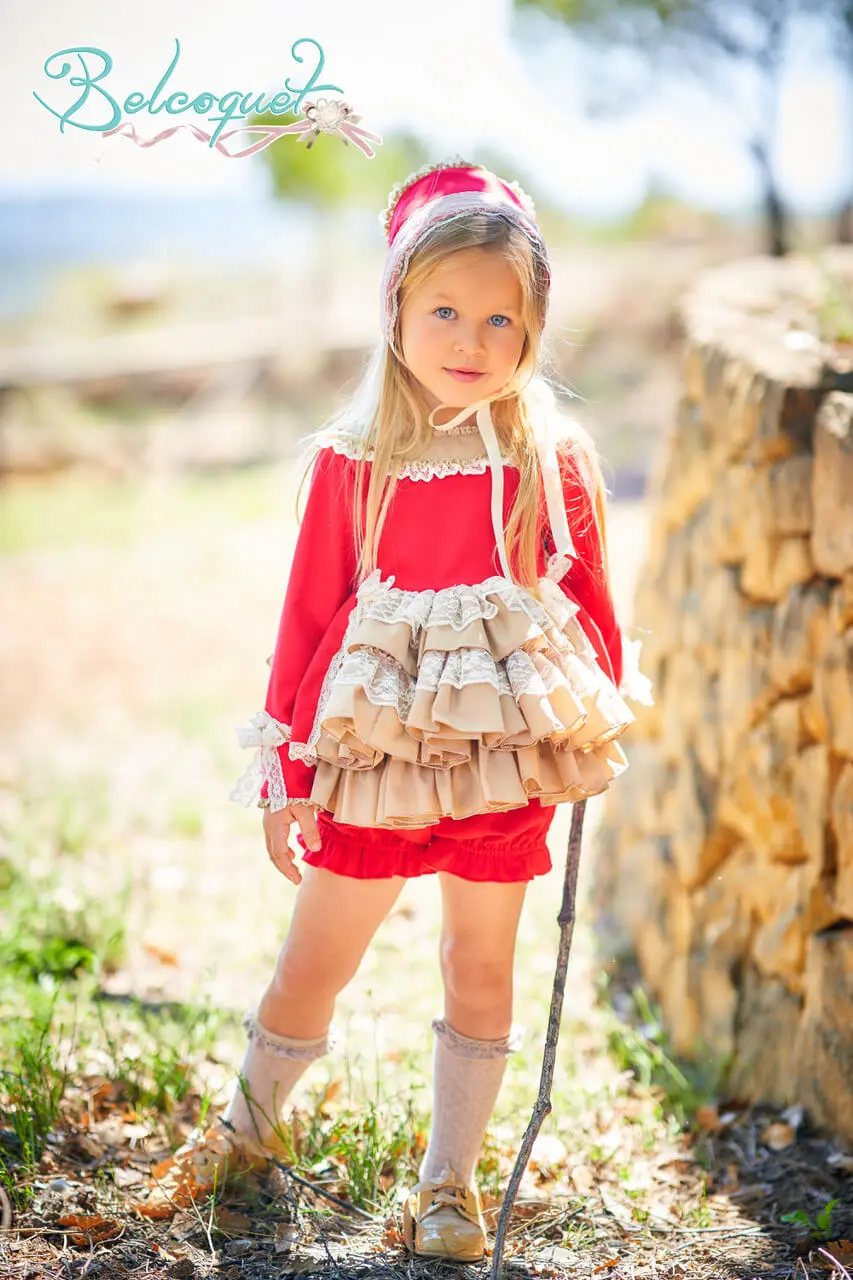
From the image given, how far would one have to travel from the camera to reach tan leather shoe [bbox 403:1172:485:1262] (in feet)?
6.33

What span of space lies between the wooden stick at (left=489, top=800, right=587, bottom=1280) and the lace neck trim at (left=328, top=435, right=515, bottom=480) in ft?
1.90

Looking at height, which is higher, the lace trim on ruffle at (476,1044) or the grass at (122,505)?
the grass at (122,505)

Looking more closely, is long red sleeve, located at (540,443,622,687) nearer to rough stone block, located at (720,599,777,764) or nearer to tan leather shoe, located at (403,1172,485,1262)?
rough stone block, located at (720,599,777,764)

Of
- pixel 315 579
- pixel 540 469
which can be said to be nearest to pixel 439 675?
pixel 315 579

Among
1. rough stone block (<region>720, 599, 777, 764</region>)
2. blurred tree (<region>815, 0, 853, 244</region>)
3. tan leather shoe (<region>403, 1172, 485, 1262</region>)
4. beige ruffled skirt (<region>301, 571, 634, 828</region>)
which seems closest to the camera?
beige ruffled skirt (<region>301, 571, 634, 828</region>)

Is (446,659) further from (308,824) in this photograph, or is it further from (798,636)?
(798,636)

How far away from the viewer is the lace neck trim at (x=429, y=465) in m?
1.88

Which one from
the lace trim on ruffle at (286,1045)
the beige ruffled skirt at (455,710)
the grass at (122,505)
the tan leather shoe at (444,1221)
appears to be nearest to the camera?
the beige ruffled skirt at (455,710)

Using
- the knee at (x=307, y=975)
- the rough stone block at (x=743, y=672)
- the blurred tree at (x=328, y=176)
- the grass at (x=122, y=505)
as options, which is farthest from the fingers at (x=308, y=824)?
the blurred tree at (x=328, y=176)

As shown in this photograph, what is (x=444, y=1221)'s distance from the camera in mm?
1951

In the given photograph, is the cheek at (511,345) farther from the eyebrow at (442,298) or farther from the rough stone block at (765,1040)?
the rough stone block at (765,1040)

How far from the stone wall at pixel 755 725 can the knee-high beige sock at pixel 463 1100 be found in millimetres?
723

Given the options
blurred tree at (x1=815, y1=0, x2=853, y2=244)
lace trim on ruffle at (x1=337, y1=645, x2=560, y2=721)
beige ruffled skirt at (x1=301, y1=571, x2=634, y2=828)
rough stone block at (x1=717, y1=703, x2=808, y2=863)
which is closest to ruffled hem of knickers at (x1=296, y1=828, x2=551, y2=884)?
beige ruffled skirt at (x1=301, y1=571, x2=634, y2=828)

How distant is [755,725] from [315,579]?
3.93 ft
